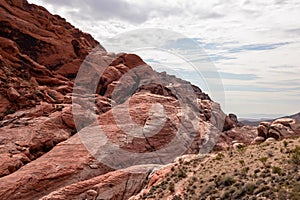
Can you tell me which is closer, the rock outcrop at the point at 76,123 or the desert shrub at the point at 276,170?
the desert shrub at the point at 276,170

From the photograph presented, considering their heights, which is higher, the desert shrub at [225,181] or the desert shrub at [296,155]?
the desert shrub at [296,155]

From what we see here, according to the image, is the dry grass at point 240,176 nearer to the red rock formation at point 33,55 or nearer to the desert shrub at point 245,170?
the desert shrub at point 245,170

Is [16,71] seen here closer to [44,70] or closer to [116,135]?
[44,70]

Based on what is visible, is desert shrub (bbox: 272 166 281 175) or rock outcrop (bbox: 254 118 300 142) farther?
rock outcrop (bbox: 254 118 300 142)

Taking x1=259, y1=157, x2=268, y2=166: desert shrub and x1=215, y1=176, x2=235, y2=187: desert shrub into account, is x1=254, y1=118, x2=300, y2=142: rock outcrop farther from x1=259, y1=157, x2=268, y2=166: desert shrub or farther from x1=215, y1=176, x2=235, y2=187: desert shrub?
x1=215, y1=176, x2=235, y2=187: desert shrub

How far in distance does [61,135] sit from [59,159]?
5.29 meters

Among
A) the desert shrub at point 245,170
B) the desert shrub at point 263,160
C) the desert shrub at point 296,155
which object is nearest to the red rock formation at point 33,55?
the desert shrub at point 245,170

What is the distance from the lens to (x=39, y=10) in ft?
182

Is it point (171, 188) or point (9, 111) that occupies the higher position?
point (9, 111)

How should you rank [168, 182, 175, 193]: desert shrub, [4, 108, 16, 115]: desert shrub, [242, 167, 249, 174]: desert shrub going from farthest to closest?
1. [4, 108, 16, 115]: desert shrub
2. [168, 182, 175, 193]: desert shrub
3. [242, 167, 249, 174]: desert shrub

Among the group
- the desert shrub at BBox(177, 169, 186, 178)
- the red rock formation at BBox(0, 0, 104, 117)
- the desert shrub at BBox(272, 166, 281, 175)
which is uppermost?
the red rock formation at BBox(0, 0, 104, 117)

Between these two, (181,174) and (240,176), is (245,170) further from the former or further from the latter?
(181,174)

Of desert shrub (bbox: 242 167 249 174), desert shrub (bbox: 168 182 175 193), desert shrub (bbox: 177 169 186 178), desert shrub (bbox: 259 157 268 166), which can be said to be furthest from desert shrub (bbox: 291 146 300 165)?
desert shrub (bbox: 168 182 175 193)

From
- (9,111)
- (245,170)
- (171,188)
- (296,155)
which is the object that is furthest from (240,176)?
(9,111)
